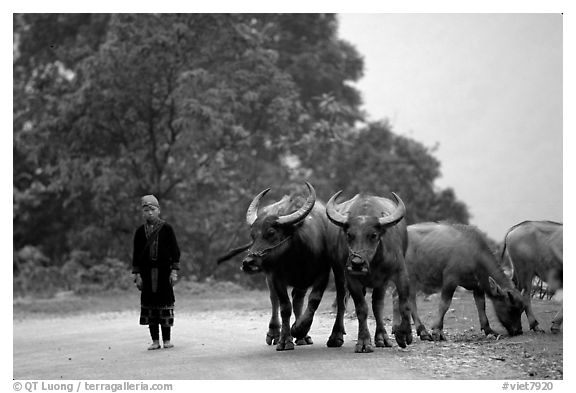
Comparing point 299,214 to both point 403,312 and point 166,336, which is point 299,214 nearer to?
point 403,312

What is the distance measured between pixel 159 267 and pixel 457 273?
4.08 m

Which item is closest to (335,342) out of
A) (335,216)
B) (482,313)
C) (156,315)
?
(335,216)

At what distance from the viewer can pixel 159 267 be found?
40.3ft

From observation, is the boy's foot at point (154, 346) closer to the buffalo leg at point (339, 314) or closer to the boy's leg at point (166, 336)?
the boy's leg at point (166, 336)

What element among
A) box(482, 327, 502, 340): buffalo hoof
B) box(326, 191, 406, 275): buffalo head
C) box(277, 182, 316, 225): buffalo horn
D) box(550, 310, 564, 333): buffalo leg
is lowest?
box(482, 327, 502, 340): buffalo hoof

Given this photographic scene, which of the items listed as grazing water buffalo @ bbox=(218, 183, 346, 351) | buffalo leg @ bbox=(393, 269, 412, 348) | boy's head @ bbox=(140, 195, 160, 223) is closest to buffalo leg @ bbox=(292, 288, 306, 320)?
grazing water buffalo @ bbox=(218, 183, 346, 351)

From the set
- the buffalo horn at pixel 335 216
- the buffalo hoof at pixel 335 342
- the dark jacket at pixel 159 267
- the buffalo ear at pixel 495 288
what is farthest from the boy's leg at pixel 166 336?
the buffalo ear at pixel 495 288

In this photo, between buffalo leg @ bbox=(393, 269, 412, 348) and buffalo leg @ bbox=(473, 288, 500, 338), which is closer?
buffalo leg @ bbox=(393, 269, 412, 348)

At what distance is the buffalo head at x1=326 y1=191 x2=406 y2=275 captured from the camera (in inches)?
416

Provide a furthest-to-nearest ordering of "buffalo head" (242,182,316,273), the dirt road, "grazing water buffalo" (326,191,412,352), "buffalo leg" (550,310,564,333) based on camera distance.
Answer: "buffalo leg" (550,310,564,333) → "buffalo head" (242,182,316,273) → "grazing water buffalo" (326,191,412,352) → the dirt road

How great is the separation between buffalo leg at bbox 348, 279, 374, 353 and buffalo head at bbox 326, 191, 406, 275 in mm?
375

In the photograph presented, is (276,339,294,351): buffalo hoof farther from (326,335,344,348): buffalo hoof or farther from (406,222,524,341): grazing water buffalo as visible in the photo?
(406,222,524,341): grazing water buffalo

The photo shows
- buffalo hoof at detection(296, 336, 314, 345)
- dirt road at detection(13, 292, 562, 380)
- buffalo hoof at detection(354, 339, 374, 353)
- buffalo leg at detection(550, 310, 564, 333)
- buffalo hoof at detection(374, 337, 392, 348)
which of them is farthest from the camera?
buffalo leg at detection(550, 310, 564, 333)
